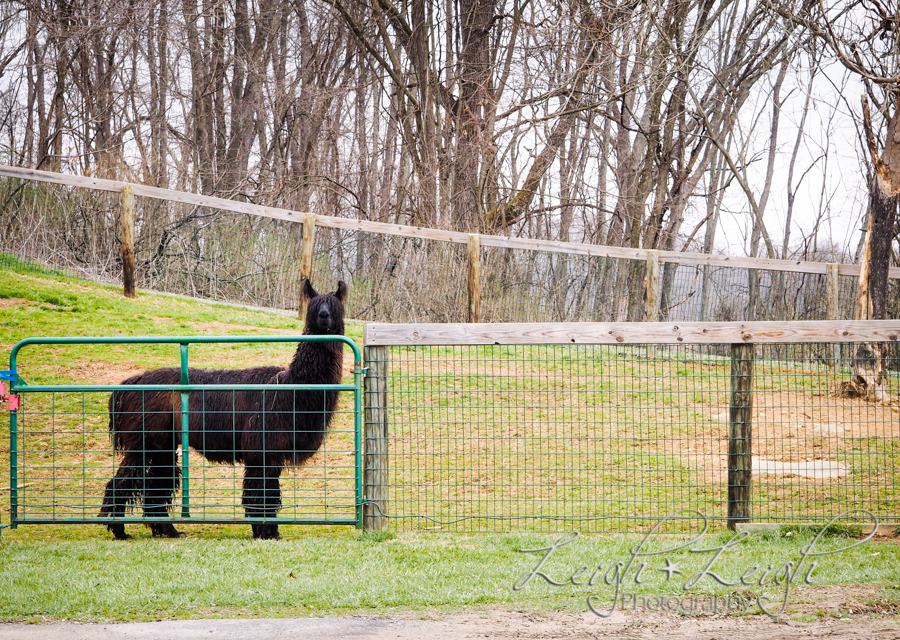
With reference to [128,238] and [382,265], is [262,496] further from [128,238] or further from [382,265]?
[128,238]

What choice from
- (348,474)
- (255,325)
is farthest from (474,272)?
(348,474)

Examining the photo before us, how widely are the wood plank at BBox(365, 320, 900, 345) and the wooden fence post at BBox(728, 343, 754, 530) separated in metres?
0.16

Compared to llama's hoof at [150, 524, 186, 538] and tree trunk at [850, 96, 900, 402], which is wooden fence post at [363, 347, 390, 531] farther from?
tree trunk at [850, 96, 900, 402]

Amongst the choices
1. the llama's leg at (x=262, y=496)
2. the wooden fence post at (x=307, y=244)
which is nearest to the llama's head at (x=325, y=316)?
the llama's leg at (x=262, y=496)

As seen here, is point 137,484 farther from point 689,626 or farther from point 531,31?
point 531,31

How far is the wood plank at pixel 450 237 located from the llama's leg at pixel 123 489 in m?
8.64

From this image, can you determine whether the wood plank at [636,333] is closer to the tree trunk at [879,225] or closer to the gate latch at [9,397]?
the gate latch at [9,397]

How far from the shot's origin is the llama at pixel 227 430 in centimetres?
628

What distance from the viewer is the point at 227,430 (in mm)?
6371

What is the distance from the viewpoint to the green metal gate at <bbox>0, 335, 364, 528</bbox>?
586 centimetres

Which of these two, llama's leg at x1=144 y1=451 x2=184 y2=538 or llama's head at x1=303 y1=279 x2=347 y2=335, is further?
llama's head at x1=303 y1=279 x2=347 y2=335

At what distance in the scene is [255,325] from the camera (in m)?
13.1

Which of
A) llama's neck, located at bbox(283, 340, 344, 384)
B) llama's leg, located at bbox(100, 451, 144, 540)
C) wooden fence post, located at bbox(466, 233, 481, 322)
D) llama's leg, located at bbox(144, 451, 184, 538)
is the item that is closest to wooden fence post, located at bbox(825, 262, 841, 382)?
wooden fence post, located at bbox(466, 233, 481, 322)

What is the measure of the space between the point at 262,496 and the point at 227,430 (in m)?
0.63
